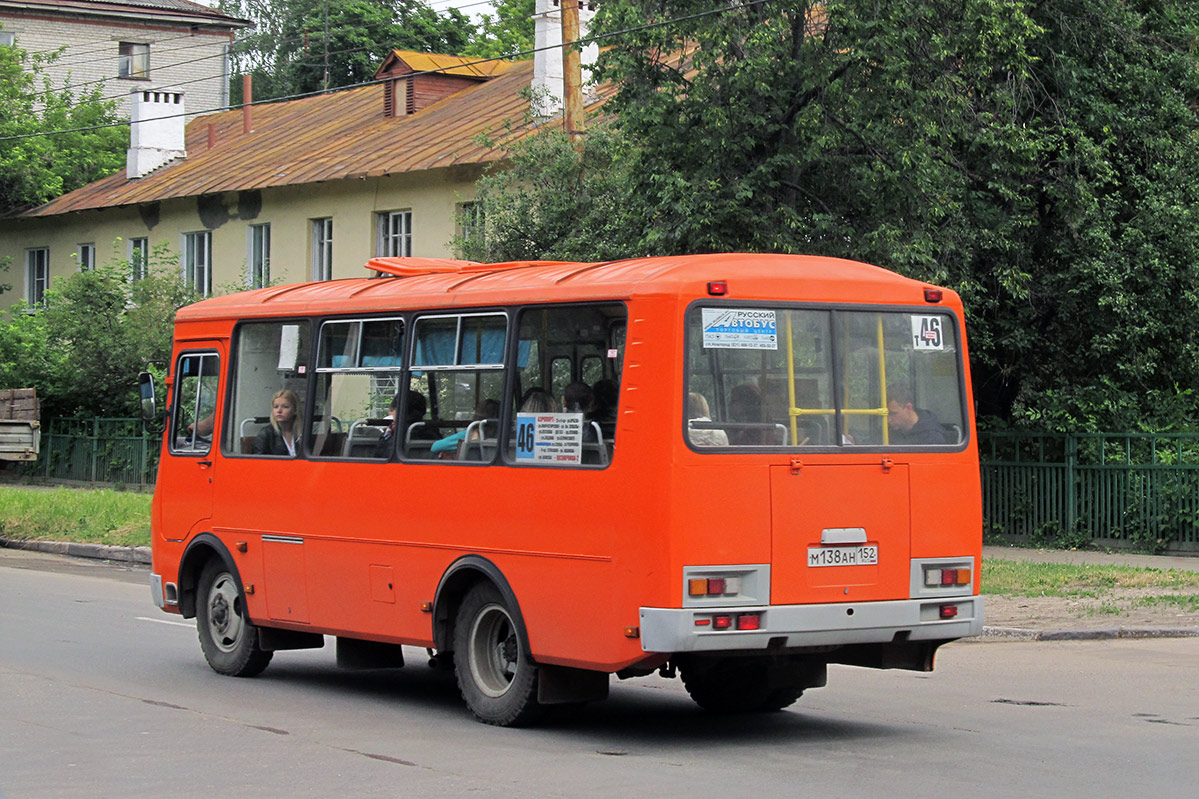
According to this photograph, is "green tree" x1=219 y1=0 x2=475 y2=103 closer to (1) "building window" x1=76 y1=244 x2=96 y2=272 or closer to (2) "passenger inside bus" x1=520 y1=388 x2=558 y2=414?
(1) "building window" x1=76 y1=244 x2=96 y2=272

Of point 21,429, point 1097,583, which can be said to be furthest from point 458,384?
point 21,429

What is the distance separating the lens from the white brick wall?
200ft

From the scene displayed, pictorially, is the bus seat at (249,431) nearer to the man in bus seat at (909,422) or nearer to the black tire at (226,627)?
the black tire at (226,627)

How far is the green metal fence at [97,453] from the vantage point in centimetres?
3525

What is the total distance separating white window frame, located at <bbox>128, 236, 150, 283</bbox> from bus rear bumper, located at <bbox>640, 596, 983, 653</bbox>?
1208 inches

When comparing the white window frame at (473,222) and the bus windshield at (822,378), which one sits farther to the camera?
the white window frame at (473,222)

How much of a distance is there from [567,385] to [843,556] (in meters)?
1.79

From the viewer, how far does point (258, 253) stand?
40031 millimetres

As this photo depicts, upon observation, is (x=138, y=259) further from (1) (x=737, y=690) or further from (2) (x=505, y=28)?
(1) (x=737, y=690)

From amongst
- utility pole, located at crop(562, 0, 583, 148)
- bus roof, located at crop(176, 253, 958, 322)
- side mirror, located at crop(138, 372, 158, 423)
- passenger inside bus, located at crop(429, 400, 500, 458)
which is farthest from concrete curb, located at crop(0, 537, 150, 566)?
passenger inside bus, located at crop(429, 400, 500, 458)

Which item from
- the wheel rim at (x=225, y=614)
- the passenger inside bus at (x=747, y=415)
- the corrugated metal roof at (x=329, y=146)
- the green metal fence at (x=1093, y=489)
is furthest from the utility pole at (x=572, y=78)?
the passenger inside bus at (x=747, y=415)

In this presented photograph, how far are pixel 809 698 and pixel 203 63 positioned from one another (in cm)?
5831

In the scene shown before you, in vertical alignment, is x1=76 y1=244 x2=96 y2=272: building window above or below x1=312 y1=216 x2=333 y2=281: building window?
above

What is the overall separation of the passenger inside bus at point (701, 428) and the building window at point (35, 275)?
1669 inches
